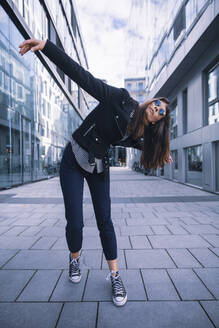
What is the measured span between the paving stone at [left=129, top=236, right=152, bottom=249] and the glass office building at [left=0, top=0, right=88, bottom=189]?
24.3ft

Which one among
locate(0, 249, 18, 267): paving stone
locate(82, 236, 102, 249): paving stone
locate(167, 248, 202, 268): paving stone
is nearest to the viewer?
locate(167, 248, 202, 268): paving stone

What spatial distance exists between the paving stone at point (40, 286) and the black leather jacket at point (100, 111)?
123 cm

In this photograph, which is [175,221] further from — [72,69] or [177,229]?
[72,69]

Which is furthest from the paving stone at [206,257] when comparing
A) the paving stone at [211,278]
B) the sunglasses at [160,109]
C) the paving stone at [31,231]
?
the paving stone at [31,231]

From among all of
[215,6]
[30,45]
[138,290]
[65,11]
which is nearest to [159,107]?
[30,45]

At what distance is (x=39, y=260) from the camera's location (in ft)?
8.58

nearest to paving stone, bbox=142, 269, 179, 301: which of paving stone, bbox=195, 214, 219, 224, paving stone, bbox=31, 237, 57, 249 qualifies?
paving stone, bbox=31, 237, 57, 249

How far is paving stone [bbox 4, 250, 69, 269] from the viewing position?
2469mm

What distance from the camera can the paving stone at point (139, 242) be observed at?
3.04 metres

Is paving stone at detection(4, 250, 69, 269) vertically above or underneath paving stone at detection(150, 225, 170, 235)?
underneath

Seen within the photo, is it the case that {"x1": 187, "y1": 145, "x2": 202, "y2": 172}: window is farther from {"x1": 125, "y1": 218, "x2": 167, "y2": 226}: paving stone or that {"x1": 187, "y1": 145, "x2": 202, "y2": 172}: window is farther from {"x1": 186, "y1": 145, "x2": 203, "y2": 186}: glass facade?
{"x1": 125, "y1": 218, "x2": 167, "y2": 226}: paving stone

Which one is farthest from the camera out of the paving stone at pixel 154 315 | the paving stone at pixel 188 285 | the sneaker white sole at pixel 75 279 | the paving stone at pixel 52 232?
the paving stone at pixel 52 232

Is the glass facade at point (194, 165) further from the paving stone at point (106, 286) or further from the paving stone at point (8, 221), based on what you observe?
the paving stone at point (106, 286)

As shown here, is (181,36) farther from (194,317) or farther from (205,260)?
(194,317)
